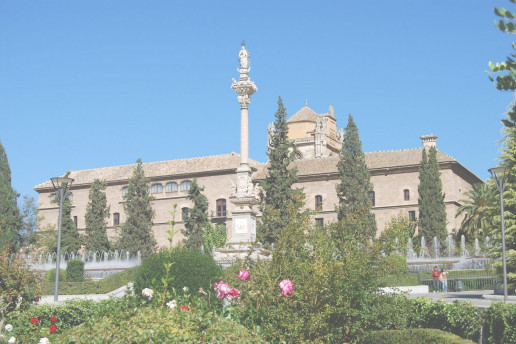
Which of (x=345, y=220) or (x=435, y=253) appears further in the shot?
(x=435, y=253)

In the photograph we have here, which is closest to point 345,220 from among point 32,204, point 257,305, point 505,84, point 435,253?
point 257,305

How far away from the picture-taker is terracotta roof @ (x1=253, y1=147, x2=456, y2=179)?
5044 centimetres

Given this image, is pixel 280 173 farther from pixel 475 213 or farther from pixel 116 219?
pixel 116 219

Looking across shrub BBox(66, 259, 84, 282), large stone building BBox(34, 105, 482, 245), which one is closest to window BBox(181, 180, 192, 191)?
large stone building BBox(34, 105, 482, 245)

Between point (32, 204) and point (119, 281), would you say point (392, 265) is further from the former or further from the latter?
point (32, 204)

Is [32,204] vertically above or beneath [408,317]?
above

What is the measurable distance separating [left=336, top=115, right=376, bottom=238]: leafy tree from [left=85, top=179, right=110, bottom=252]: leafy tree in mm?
18286

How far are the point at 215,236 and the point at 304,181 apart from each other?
8.46 m

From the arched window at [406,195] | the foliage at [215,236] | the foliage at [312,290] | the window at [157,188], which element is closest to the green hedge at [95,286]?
the foliage at [312,290]

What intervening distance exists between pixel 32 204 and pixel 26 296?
43.1 meters

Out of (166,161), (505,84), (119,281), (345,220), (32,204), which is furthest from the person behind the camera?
(166,161)

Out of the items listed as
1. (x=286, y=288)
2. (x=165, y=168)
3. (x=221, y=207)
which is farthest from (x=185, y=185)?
(x=286, y=288)

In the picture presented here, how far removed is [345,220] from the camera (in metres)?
13.5

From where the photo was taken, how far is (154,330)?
756 centimetres
